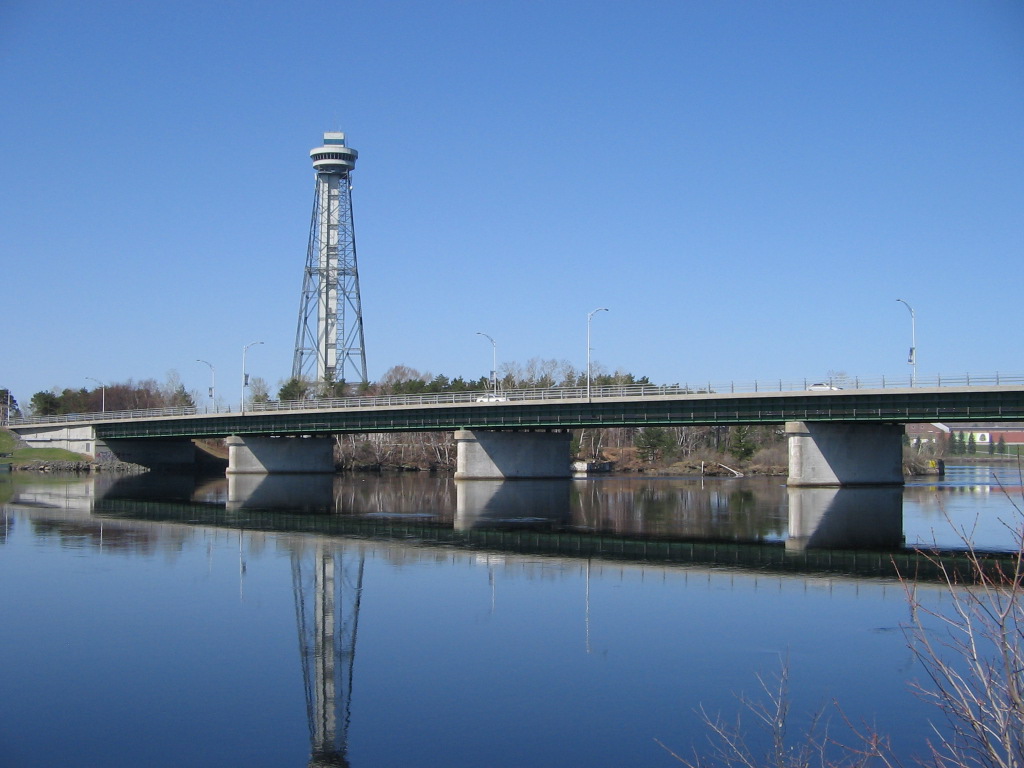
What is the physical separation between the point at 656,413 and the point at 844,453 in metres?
14.7

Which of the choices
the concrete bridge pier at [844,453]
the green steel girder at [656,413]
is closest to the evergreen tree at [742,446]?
the concrete bridge pier at [844,453]

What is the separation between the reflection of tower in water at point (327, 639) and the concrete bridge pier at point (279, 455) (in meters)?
75.1

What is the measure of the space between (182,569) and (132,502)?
36251mm

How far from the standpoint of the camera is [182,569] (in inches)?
1419

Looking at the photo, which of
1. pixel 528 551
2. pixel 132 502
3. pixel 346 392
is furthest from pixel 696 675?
pixel 346 392

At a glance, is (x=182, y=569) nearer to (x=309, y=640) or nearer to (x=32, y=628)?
(x=32, y=628)

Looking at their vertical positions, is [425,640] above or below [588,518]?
below

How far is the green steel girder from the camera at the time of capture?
70.2m

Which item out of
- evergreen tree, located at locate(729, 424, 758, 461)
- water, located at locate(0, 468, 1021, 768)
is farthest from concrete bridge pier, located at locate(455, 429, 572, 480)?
water, located at locate(0, 468, 1021, 768)

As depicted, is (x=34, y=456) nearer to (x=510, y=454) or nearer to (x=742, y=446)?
(x=510, y=454)

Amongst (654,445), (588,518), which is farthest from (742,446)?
(588,518)

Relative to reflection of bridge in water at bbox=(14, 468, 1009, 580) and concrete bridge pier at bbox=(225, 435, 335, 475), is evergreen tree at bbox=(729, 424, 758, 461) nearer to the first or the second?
reflection of bridge in water at bbox=(14, 468, 1009, 580)

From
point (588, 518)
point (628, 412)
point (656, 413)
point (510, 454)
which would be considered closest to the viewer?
point (588, 518)

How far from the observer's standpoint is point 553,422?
87750 millimetres
